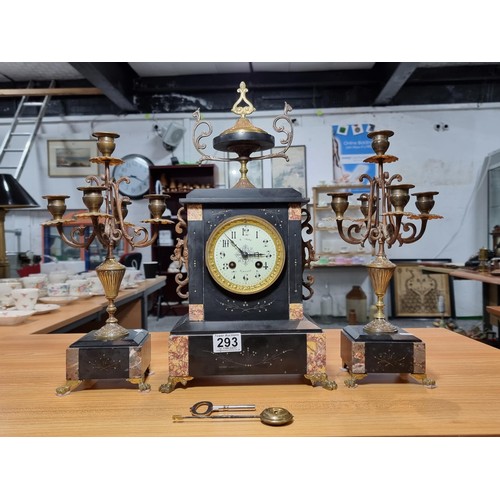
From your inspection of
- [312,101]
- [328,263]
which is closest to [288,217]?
[328,263]

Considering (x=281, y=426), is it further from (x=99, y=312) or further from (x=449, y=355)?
(x=99, y=312)

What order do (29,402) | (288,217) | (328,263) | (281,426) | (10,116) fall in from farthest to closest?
1. (10,116)
2. (328,263)
3. (288,217)
4. (29,402)
5. (281,426)

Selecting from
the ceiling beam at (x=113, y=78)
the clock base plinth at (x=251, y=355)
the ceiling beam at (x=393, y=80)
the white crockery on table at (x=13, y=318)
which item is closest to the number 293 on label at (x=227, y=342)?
the clock base plinth at (x=251, y=355)

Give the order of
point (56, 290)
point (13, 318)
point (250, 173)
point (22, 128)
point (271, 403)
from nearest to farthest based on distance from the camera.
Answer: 1. point (271, 403)
2. point (13, 318)
3. point (56, 290)
4. point (250, 173)
5. point (22, 128)

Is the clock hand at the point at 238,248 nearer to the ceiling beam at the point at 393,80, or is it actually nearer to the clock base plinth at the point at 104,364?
the clock base plinth at the point at 104,364

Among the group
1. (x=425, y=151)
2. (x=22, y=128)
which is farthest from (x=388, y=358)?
(x=22, y=128)

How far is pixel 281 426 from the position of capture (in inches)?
37.7

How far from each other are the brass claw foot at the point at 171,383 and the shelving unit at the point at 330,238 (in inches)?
184

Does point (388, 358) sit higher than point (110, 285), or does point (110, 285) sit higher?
point (110, 285)

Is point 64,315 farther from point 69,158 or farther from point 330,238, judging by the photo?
point 69,158

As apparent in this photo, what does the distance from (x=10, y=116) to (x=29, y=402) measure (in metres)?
6.75

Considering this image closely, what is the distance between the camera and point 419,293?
19.7ft

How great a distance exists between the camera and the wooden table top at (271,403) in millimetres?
940

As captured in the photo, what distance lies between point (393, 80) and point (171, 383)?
5161 mm
